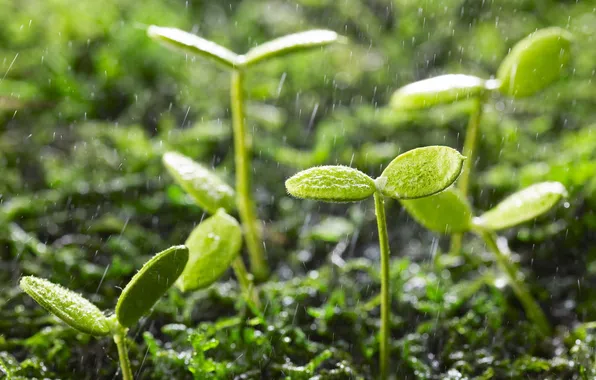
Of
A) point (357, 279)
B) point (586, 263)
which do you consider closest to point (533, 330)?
point (586, 263)

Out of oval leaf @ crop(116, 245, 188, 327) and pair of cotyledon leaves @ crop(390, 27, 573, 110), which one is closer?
oval leaf @ crop(116, 245, 188, 327)

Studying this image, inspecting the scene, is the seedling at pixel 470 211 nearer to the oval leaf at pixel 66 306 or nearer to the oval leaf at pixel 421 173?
Answer: the oval leaf at pixel 421 173

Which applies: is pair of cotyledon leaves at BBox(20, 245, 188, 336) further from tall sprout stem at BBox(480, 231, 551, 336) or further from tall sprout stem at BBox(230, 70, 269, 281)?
tall sprout stem at BBox(480, 231, 551, 336)

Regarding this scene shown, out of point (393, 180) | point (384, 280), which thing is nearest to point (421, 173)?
point (393, 180)

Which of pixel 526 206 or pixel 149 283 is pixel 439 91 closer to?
pixel 526 206

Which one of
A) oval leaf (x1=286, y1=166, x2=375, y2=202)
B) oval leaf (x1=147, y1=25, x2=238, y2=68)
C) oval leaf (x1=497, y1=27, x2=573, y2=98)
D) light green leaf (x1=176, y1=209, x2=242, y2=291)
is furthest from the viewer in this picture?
oval leaf (x1=497, y1=27, x2=573, y2=98)

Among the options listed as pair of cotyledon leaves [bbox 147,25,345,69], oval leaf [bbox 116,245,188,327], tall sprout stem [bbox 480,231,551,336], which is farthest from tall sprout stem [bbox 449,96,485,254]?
oval leaf [bbox 116,245,188,327]
